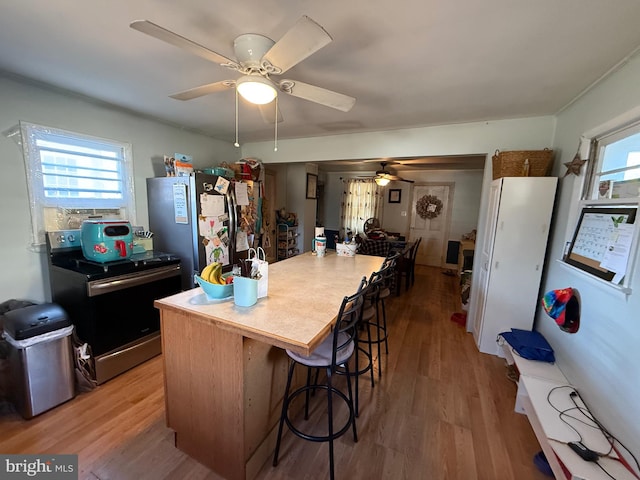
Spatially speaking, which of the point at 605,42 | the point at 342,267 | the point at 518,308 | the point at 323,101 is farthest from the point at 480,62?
the point at 518,308

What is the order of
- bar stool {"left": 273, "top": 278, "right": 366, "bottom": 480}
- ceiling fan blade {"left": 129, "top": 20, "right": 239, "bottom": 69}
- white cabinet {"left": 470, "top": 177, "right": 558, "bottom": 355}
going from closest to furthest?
ceiling fan blade {"left": 129, "top": 20, "right": 239, "bottom": 69} → bar stool {"left": 273, "top": 278, "right": 366, "bottom": 480} → white cabinet {"left": 470, "top": 177, "right": 558, "bottom": 355}

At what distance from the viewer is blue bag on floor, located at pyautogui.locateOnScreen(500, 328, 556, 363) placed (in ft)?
6.50

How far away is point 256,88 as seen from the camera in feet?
4.63

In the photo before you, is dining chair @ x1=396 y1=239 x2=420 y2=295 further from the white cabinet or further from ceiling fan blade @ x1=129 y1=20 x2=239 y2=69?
ceiling fan blade @ x1=129 y1=20 x2=239 y2=69

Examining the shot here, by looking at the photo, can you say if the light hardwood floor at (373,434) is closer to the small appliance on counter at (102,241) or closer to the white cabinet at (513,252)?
the white cabinet at (513,252)

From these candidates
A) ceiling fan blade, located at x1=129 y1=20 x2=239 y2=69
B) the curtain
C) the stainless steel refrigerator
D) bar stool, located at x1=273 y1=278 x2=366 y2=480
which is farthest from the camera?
the curtain

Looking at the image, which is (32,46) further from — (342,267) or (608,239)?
(608,239)

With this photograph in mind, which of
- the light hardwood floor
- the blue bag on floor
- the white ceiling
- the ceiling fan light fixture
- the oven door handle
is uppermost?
the white ceiling

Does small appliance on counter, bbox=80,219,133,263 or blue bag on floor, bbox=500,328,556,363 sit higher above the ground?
small appliance on counter, bbox=80,219,133,263

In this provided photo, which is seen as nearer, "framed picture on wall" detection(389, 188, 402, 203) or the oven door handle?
the oven door handle

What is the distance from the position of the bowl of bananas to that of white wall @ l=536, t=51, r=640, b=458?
6.56 feet

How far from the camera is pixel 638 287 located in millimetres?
1292

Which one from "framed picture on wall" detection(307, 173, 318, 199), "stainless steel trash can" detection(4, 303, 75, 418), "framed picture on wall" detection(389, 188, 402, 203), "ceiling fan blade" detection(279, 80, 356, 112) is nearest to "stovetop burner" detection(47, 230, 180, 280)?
"stainless steel trash can" detection(4, 303, 75, 418)

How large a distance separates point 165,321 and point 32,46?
1813 millimetres
